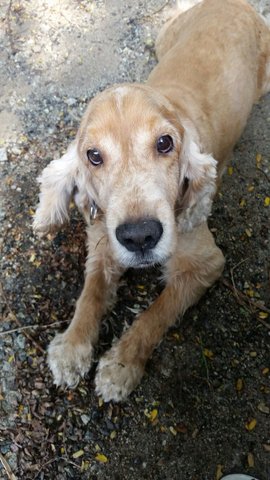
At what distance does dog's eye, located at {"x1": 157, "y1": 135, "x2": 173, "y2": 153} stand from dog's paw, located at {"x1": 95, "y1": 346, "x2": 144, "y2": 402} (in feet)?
4.24

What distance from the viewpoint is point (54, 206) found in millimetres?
3064

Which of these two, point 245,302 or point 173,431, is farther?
point 245,302

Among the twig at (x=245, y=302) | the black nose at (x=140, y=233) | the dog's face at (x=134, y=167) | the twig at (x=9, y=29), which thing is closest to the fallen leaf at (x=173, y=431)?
the twig at (x=245, y=302)

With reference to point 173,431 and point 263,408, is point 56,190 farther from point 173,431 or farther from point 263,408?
point 263,408

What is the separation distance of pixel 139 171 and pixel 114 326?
129 centimetres

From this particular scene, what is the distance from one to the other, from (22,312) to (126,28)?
2866 millimetres

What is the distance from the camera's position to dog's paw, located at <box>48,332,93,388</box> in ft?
9.89

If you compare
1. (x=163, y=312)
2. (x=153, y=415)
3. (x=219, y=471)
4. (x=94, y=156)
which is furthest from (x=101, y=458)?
(x=94, y=156)

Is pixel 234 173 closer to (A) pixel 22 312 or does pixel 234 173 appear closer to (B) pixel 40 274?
(B) pixel 40 274

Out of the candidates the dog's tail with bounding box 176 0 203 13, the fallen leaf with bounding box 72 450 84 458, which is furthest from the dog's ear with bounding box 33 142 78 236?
the dog's tail with bounding box 176 0 203 13

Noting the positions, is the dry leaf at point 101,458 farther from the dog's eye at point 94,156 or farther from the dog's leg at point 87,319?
the dog's eye at point 94,156

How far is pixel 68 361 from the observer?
119 inches

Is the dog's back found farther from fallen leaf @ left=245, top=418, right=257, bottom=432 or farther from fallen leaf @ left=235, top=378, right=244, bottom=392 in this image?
fallen leaf @ left=245, top=418, right=257, bottom=432

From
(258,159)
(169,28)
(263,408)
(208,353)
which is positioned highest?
(169,28)
